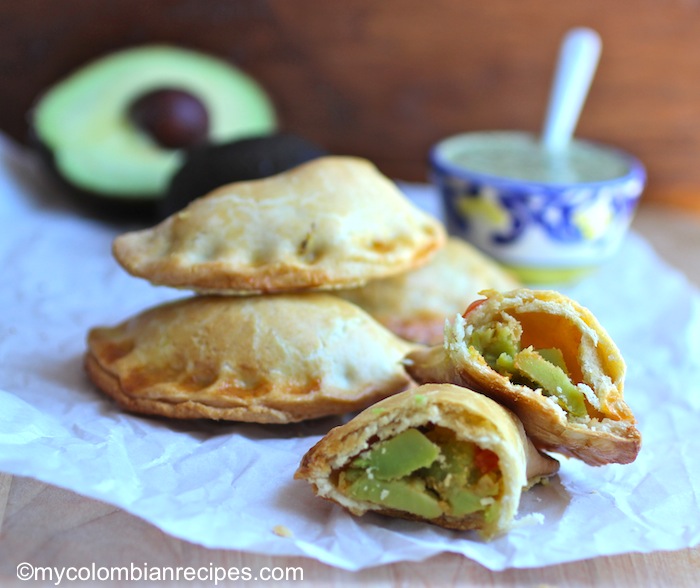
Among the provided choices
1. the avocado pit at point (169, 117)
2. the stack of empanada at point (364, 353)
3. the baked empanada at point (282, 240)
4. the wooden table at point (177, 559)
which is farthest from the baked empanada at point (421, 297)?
the avocado pit at point (169, 117)

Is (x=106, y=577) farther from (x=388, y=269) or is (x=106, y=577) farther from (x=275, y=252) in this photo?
(x=388, y=269)

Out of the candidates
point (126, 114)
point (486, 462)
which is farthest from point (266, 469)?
point (126, 114)

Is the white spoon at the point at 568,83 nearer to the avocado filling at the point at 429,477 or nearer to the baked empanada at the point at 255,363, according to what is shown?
the baked empanada at the point at 255,363

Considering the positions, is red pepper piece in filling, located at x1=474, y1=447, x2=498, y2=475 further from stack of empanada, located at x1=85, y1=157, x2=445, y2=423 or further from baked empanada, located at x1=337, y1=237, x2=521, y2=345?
baked empanada, located at x1=337, y1=237, x2=521, y2=345
